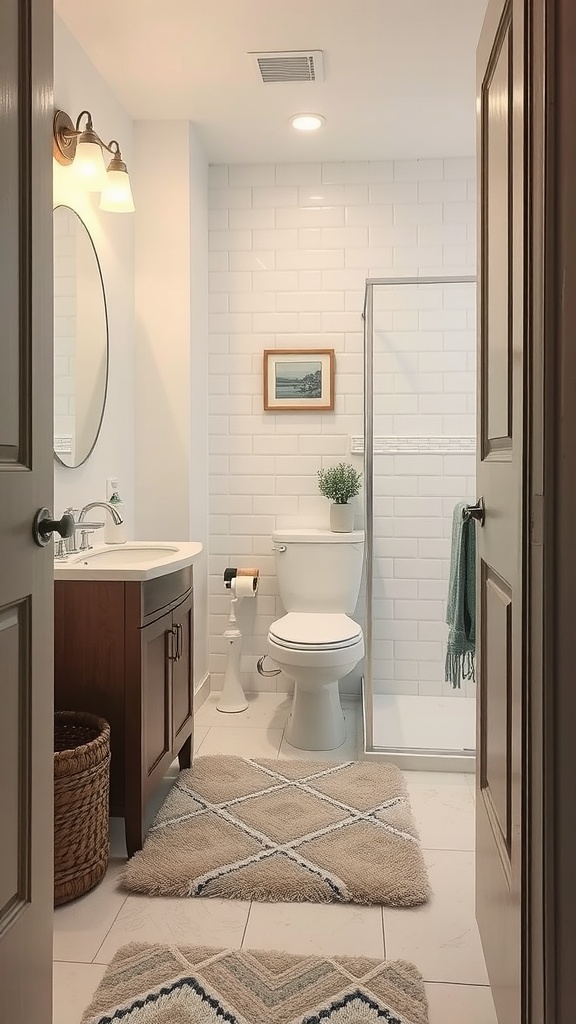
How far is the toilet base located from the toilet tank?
44 cm

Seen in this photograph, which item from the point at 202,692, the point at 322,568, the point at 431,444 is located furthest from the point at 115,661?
the point at 431,444

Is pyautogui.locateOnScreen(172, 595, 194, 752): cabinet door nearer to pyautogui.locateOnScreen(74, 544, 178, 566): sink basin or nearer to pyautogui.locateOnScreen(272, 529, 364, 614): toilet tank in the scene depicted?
pyautogui.locateOnScreen(74, 544, 178, 566): sink basin

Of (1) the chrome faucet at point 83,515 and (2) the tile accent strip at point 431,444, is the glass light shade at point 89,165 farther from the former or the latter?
(2) the tile accent strip at point 431,444

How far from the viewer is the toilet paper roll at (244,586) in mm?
3430

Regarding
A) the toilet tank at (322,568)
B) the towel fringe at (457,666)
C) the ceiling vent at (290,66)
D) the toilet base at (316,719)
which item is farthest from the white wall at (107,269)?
the towel fringe at (457,666)

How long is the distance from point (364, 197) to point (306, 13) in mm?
1191

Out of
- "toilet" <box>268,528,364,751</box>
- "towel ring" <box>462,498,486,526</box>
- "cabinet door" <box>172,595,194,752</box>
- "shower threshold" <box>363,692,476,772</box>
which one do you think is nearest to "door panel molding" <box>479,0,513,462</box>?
"towel ring" <box>462,498,486,526</box>

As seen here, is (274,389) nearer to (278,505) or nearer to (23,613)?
(278,505)

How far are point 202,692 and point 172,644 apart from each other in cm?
120

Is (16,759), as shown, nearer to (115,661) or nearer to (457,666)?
(115,661)

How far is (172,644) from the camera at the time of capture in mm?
2412

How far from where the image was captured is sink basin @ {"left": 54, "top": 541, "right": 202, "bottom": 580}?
2.09 metres

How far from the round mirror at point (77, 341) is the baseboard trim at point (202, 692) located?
1.30m

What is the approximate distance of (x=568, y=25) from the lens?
3.08 feet
